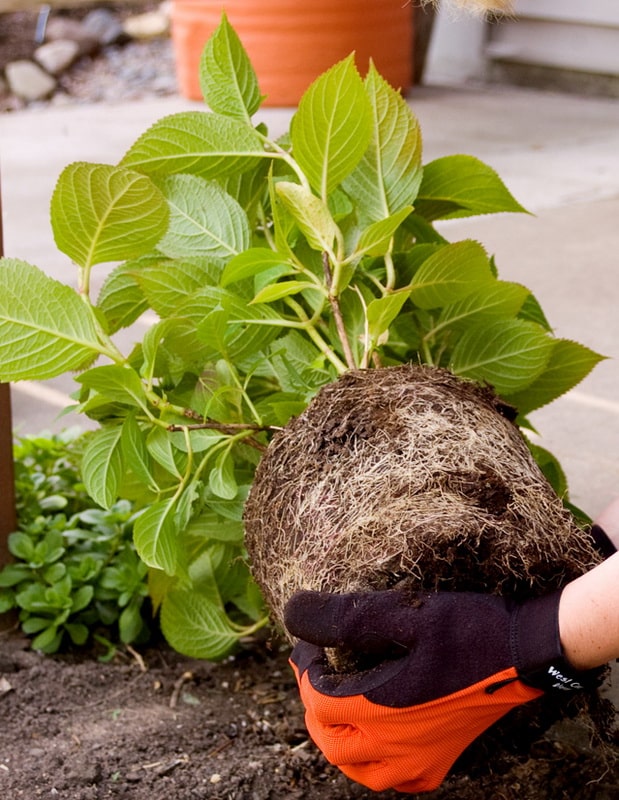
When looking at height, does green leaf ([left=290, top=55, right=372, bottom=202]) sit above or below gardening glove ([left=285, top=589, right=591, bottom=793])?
above

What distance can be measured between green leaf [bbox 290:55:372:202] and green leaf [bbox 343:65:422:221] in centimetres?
7

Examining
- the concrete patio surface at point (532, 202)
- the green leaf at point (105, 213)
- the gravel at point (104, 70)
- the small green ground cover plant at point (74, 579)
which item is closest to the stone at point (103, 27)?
the gravel at point (104, 70)

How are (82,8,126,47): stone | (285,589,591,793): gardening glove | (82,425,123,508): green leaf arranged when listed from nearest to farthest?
1. (285,589,591,793): gardening glove
2. (82,425,123,508): green leaf
3. (82,8,126,47): stone

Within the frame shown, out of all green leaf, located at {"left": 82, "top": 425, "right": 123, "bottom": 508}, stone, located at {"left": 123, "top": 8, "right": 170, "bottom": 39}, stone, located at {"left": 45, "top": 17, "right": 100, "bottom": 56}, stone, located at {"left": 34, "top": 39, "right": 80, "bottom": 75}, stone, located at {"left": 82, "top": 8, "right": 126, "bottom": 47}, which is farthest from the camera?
stone, located at {"left": 123, "top": 8, "right": 170, "bottom": 39}

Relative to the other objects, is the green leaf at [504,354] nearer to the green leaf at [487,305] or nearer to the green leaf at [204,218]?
the green leaf at [487,305]

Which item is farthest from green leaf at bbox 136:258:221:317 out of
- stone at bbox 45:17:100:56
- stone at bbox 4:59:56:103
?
stone at bbox 45:17:100:56

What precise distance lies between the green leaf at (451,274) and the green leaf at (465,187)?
132mm

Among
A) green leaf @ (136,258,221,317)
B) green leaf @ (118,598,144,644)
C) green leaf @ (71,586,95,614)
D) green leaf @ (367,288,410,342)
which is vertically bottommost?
green leaf @ (118,598,144,644)

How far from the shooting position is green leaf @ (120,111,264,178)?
135 cm

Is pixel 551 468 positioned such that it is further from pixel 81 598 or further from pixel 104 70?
pixel 104 70

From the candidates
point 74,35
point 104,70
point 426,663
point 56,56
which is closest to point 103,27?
point 74,35

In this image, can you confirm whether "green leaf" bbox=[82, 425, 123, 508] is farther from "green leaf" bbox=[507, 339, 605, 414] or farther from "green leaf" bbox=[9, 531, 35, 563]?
"green leaf" bbox=[507, 339, 605, 414]

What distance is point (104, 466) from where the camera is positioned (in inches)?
53.0

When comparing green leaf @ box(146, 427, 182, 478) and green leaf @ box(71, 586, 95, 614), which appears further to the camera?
green leaf @ box(71, 586, 95, 614)
